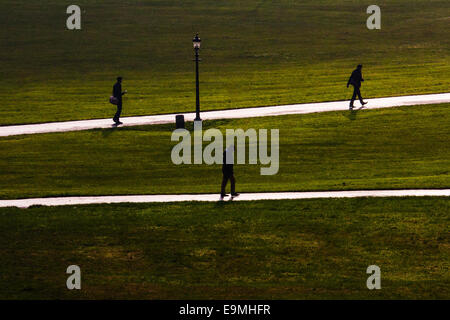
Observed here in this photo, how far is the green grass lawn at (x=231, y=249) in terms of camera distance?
17.7 metres

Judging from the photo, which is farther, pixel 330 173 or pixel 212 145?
pixel 212 145

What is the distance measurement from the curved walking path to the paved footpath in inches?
419

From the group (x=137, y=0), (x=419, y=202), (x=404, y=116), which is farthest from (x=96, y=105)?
(x=137, y=0)

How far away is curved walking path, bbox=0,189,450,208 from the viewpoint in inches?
929

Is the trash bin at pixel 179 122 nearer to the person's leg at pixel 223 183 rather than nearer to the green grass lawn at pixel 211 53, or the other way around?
the green grass lawn at pixel 211 53

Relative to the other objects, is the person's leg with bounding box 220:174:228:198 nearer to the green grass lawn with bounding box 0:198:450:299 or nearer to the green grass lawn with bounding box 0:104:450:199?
the green grass lawn with bounding box 0:198:450:299

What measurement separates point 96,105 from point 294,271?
83.5ft

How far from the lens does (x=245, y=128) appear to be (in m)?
33.7

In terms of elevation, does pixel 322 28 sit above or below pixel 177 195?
above

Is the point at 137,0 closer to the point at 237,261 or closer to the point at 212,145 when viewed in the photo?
the point at 212,145

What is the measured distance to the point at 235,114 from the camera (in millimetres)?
36969

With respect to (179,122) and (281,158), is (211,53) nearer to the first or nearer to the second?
(179,122)

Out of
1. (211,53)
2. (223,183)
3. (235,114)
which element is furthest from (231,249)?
(211,53)

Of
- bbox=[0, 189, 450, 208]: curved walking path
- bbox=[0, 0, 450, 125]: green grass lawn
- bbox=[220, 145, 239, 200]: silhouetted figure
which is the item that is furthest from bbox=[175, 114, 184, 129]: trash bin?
bbox=[220, 145, 239, 200]: silhouetted figure
